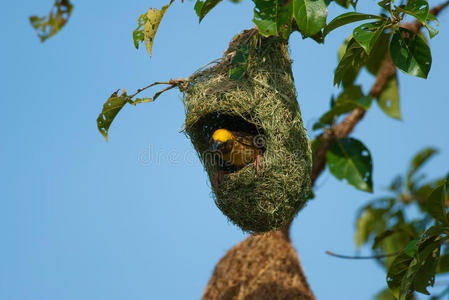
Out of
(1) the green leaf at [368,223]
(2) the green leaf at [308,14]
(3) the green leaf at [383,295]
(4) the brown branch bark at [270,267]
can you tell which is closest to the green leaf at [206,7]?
(2) the green leaf at [308,14]

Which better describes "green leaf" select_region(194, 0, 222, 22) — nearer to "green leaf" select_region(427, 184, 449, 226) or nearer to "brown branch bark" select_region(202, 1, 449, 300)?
"green leaf" select_region(427, 184, 449, 226)

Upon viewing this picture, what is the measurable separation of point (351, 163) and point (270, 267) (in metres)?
1.33

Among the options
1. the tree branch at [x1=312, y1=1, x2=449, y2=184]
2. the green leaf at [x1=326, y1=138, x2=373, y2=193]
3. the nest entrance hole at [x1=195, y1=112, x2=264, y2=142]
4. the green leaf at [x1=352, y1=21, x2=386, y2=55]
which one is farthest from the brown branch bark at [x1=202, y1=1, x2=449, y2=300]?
the green leaf at [x1=352, y1=21, x2=386, y2=55]

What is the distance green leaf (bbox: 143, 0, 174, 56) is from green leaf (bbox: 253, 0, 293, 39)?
66 centimetres

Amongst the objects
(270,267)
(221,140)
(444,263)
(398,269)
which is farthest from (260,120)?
A: (270,267)

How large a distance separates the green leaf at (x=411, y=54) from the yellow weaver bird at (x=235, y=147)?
905 mm

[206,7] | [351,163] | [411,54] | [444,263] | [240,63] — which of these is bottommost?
[444,263]

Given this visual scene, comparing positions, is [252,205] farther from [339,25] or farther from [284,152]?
[339,25]

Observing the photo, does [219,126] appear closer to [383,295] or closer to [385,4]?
[385,4]

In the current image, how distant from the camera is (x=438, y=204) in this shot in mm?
2754

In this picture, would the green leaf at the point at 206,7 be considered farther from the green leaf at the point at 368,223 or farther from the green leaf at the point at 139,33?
the green leaf at the point at 368,223

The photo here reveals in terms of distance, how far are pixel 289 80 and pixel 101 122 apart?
1161 millimetres

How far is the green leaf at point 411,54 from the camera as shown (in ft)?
7.79

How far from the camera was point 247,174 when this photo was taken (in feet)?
9.16
